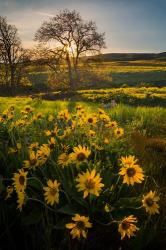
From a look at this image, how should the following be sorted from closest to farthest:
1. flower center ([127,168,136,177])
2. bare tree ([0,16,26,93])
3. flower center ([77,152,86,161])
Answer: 1. flower center ([127,168,136,177])
2. flower center ([77,152,86,161])
3. bare tree ([0,16,26,93])

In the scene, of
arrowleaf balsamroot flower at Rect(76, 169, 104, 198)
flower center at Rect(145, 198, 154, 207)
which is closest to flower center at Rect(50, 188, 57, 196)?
arrowleaf balsamroot flower at Rect(76, 169, 104, 198)

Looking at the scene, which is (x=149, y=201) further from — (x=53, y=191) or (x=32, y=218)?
(x=32, y=218)

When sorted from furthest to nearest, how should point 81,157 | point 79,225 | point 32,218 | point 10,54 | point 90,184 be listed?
point 10,54 < point 32,218 < point 81,157 < point 90,184 < point 79,225

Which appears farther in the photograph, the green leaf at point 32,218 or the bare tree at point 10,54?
the bare tree at point 10,54

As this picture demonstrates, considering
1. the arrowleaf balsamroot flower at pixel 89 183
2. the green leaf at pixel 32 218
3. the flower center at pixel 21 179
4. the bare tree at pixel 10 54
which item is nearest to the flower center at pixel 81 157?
the arrowleaf balsamroot flower at pixel 89 183

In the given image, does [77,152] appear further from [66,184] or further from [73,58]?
[73,58]

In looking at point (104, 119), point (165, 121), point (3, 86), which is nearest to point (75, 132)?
point (104, 119)

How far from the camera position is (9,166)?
4820 mm

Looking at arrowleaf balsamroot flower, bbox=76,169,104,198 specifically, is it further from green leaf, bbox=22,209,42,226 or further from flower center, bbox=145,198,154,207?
green leaf, bbox=22,209,42,226

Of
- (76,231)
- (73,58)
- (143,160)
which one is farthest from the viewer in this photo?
(73,58)

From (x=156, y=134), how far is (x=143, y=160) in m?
3.06

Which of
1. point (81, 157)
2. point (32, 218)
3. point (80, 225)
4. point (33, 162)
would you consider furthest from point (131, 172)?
point (32, 218)

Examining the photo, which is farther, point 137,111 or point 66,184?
point 137,111

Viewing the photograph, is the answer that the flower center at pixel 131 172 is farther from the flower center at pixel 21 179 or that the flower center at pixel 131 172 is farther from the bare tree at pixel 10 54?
the bare tree at pixel 10 54
